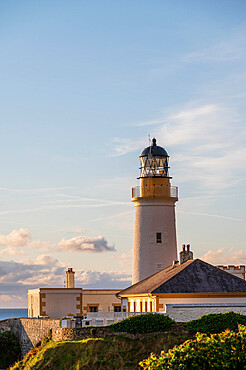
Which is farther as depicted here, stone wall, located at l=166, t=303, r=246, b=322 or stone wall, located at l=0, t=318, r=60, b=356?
stone wall, located at l=0, t=318, r=60, b=356

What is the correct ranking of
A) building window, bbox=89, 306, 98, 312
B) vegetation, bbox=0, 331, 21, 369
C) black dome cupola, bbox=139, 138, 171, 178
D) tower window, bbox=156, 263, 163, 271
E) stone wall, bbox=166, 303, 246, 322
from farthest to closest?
building window, bbox=89, 306, 98, 312
black dome cupola, bbox=139, 138, 171, 178
tower window, bbox=156, 263, 163, 271
vegetation, bbox=0, 331, 21, 369
stone wall, bbox=166, 303, 246, 322

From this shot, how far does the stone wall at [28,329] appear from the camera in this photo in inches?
1593

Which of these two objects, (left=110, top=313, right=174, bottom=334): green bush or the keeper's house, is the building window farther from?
(left=110, top=313, right=174, bottom=334): green bush

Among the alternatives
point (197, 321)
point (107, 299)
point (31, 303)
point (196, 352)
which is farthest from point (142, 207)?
point (196, 352)

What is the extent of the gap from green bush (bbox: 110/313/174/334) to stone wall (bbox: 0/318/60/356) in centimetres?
476

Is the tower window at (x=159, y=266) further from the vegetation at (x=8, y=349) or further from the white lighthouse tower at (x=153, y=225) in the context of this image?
the vegetation at (x=8, y=349)

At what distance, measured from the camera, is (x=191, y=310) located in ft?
122

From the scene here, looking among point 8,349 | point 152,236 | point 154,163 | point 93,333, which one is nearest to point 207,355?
point 93,333

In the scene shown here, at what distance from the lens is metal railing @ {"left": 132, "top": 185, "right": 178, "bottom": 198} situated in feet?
166

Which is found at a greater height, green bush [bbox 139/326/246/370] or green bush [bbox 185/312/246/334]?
green bush [bbox 185/312/246/334]

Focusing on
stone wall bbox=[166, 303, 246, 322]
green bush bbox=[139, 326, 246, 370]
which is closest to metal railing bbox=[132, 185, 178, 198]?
stone wall bbox=[166, 303, 246, 322]

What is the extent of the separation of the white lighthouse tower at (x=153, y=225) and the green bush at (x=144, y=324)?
47.0 ft

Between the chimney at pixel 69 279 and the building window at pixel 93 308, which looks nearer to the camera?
the building window at pixel 93 308

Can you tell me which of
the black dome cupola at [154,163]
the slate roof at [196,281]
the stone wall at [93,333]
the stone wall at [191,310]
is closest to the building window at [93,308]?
the slate roof at [196,281]
